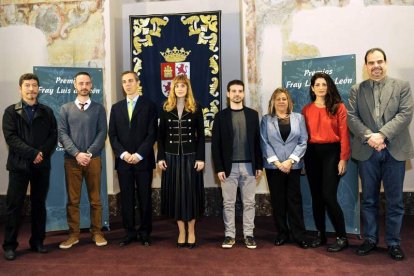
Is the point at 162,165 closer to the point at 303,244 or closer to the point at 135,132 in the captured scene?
the point at 135,132

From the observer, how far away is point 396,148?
3453 mm

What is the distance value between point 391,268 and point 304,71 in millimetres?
2245

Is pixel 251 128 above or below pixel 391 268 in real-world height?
above

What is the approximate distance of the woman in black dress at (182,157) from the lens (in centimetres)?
388

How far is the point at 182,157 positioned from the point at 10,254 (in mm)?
1775

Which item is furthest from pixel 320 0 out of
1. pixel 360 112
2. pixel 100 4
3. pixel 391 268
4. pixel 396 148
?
pixel 391 268

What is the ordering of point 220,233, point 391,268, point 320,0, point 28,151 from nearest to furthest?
point 391,268 < point 28,151 < point 220,233 < point 320,0

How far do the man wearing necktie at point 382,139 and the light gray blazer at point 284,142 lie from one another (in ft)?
1.48

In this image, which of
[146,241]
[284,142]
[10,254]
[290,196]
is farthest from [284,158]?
[10,254]

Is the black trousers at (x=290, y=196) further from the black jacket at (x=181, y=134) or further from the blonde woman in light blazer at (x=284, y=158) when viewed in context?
the black jacket at (x=181, y=134)

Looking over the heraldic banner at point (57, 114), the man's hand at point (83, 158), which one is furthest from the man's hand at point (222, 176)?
the heraldic banner at point (57, 114)

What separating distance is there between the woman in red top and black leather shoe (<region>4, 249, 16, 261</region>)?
2.76 metres

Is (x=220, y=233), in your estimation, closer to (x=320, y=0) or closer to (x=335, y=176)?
(x=335, y=176)

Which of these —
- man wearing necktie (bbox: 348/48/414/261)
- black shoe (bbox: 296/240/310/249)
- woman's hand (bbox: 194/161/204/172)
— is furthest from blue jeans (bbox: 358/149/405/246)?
woman's hand (bbox: 194/161/204/172)
